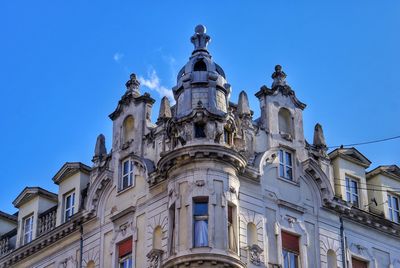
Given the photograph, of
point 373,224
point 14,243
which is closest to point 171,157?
point 373,224

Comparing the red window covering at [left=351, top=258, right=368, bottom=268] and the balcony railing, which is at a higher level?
the balcony railing

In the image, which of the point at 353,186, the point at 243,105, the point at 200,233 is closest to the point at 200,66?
the point at 243,105

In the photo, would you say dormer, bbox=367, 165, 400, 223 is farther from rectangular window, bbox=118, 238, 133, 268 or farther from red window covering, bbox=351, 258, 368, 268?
rectangular window, bbox=118, 238, 133, 268

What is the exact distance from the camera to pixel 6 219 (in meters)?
62.9

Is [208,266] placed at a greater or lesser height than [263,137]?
lesser

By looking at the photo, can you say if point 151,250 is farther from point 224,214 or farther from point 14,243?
point 14,243

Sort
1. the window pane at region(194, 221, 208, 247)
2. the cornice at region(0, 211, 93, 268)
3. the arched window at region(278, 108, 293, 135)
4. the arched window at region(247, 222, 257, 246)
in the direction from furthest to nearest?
the cornice at region(0, 211, 93, 268) < the arched window at region(278, 108, 293, 135) < the arched window at region(247, 222, 257, 246) < the window pane at region(194, 221, 208, 247)

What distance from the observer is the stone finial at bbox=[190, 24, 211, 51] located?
53.9 m

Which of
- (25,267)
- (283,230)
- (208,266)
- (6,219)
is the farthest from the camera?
(6,219)

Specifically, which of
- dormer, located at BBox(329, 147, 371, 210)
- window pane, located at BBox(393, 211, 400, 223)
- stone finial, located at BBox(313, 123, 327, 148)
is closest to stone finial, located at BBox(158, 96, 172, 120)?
stone finial, located at BBox(313, 123, 327, 148)

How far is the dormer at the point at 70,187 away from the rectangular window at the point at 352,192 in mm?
13052

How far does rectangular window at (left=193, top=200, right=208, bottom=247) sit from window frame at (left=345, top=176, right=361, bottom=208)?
9564mm

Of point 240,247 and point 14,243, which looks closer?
point 240,247

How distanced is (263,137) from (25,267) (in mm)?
14787
